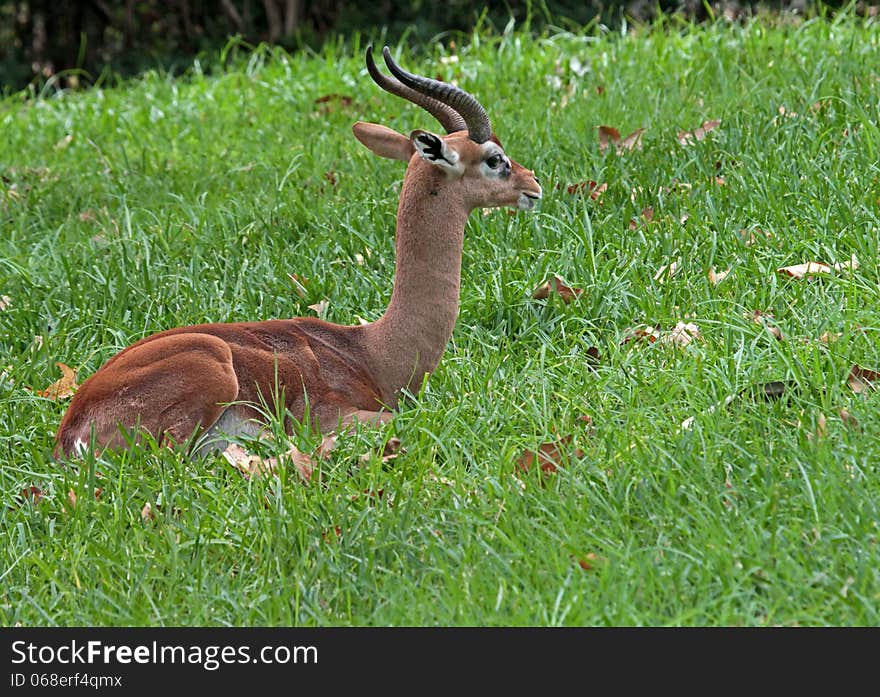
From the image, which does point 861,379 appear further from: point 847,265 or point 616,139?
point 616,139

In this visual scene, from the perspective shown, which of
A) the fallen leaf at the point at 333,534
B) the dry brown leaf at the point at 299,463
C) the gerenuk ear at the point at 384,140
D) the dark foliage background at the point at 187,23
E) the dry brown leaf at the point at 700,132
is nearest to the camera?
the fallen leaf at the point at 333,534

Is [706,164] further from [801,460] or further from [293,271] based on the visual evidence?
[801,460]

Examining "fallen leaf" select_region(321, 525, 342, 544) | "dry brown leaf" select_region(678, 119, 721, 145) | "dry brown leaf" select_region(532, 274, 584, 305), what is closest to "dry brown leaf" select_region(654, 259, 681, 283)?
"dry brown leaf" select_region(532, 274, 584, 305)

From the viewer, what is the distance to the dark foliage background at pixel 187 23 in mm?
12523

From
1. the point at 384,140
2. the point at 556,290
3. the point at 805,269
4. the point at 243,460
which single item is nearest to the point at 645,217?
the point at 556,290

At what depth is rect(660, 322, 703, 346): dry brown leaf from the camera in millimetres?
4465

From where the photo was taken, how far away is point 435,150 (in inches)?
171

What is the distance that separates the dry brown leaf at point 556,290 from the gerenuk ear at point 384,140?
0.70 meters

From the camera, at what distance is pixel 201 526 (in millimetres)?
3576

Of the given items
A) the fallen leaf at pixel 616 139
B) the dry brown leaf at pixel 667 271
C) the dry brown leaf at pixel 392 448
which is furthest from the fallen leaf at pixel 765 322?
the fallen leaf at pixel 616 139

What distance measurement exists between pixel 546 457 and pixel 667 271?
58.7 inches

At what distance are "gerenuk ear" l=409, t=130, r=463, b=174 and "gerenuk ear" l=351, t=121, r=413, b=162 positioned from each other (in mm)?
431

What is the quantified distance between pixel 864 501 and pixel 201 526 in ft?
5.57

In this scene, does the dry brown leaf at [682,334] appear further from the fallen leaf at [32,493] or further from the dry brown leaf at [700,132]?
the fallen leaf at [32,493]
